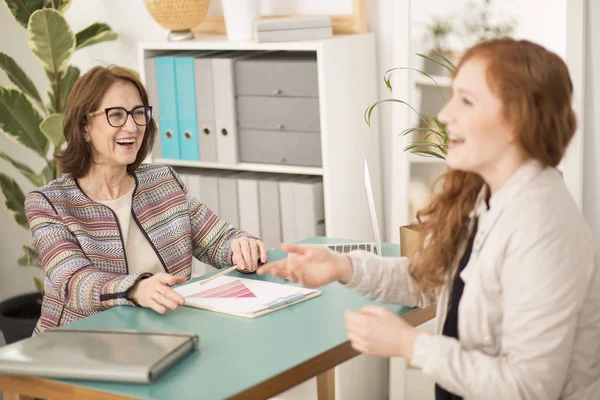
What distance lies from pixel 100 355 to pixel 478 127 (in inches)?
32.2

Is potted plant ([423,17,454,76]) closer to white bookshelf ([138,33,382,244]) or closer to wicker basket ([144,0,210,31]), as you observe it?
white bookshelf ([138,33,382,244])

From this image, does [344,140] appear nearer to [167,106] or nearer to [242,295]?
[167,106]

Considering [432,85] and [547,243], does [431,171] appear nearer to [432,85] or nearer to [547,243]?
[432,85]

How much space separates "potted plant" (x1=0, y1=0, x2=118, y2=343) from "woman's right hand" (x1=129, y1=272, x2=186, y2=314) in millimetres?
1402

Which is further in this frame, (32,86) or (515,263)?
(32,86)

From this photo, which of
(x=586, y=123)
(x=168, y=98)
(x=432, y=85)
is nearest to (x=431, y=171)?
(x=432, y=85)

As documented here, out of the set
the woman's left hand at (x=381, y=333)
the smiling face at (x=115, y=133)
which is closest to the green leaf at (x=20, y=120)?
the smiling face at (x=115, y=133)

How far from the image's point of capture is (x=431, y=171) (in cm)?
305

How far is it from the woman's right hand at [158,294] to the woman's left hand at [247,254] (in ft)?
0.83

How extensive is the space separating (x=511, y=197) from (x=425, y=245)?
296mm

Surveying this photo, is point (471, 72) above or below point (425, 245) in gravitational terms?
above

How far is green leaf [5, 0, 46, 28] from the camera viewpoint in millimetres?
3348

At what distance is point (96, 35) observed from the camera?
355 cm

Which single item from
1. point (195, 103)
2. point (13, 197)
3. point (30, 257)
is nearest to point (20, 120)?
point (13, 197)
